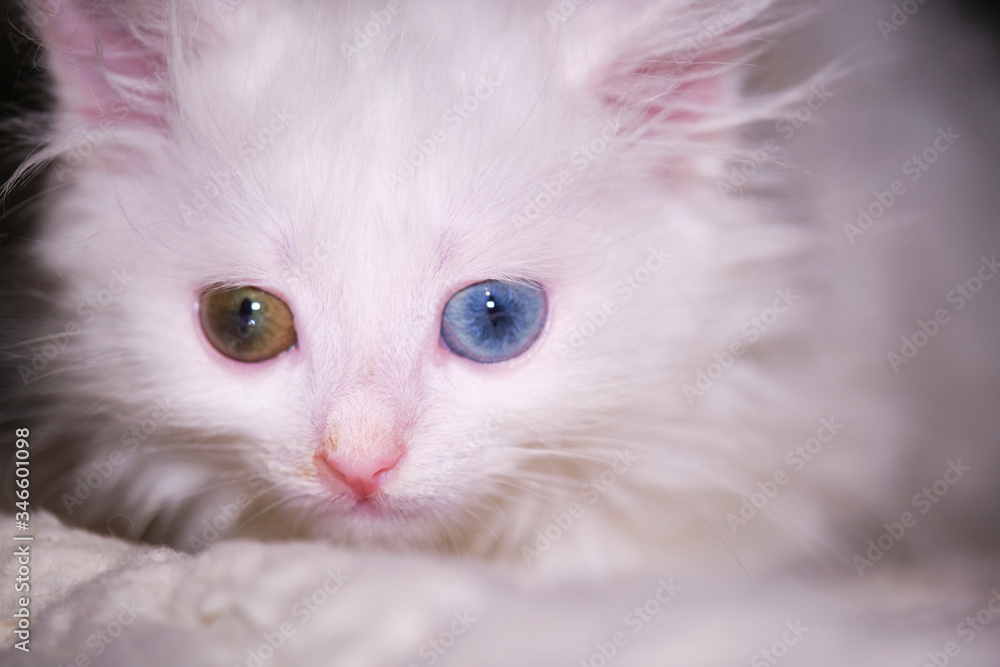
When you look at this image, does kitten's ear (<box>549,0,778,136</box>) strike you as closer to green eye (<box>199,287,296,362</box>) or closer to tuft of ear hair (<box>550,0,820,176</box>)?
tuft of ear hair (<box>550,0,820,176</box>)

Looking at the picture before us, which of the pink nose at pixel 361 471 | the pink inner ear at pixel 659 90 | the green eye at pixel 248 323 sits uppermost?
the pink inner ear at pixel 659 90

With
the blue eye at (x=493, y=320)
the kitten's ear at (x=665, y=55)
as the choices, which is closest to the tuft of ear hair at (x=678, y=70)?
the kitten's ear at (x=665, y=55)

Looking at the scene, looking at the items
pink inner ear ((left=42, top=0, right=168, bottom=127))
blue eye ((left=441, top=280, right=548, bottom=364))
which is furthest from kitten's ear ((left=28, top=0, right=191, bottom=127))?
blue eye ((left=441, top=280, right=548, bottom=364))

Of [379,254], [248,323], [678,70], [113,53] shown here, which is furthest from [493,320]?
[113,53]

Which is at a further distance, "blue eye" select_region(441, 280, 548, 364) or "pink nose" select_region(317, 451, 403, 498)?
"blue eye" select_region(441, 280, 548, 364)

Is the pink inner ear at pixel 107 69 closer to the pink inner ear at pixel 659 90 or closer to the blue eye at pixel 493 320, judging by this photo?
the blue eye at pixel 493 320

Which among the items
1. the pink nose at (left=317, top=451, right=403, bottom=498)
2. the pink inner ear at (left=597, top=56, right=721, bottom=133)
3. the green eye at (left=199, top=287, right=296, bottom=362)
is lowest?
the pink nose at (left=317, top=451, right=403, bottom=498)

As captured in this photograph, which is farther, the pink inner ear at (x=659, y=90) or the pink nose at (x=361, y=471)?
the pink inner ear at (x=659, y=90)

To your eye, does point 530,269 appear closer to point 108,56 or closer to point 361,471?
point 361,471
